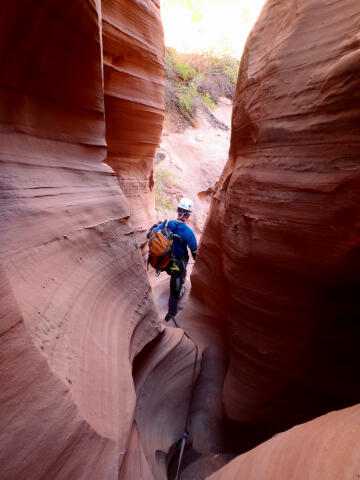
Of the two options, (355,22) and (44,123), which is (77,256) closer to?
(44,123)

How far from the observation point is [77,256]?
5.60 ft

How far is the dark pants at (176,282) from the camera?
14.6 feet

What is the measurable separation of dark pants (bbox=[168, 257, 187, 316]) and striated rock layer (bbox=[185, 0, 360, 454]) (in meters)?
1.45

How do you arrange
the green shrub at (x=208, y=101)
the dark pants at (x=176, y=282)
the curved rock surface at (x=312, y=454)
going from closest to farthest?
the curved rock surface at (x=312, y=454) < the dark pants at (x=176, y=282) < the green shrub at (x=208, y=101)

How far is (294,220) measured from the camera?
2.01 metres

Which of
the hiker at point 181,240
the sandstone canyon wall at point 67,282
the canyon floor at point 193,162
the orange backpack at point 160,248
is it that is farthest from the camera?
the canyon floor at point 193,162

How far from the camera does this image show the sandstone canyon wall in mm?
1049

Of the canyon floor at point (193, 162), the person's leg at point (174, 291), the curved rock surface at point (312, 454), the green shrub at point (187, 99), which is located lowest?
the person's leg at point (174, 291)

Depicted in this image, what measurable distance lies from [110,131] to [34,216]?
326 cm

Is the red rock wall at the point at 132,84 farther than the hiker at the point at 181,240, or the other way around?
the hiker at the point at 181,240

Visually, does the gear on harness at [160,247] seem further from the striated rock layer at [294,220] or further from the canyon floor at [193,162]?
the canyon floor at [193,162]

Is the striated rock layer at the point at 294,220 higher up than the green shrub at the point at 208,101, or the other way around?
the green shrub at the point at 208,101

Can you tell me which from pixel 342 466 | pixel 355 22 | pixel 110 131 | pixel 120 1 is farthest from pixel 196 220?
pixel 342 466

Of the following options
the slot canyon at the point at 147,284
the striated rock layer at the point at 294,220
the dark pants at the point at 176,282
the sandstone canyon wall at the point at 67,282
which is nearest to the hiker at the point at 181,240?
the dark pants at the point at 176,282
